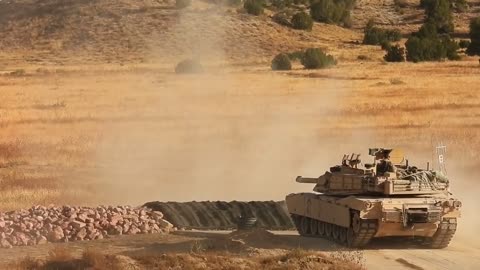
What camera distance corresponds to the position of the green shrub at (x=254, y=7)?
8689 cm

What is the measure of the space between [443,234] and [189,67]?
4251 cm

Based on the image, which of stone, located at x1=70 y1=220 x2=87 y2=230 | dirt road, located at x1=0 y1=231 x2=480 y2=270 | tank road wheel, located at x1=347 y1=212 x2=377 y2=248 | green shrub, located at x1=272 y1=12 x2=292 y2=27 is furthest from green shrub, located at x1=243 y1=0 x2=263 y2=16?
tank road wheel, located at x1=347 y1=212 x2=377 y2=248

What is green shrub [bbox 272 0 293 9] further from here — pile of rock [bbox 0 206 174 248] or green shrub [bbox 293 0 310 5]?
pile of rock [bbox 0 206 174 248]

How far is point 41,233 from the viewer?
24.6 meters

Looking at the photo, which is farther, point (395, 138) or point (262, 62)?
point (262, 62)

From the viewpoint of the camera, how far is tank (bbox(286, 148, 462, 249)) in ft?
78.1

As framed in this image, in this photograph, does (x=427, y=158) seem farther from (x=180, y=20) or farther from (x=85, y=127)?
(x=180, y=20)

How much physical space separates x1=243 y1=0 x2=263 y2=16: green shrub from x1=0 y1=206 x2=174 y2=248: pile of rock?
61.4 m

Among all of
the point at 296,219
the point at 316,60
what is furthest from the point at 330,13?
the point at 296,219

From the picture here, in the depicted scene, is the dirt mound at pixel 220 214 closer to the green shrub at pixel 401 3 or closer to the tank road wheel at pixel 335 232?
the tank road wheel at pixel 335 232

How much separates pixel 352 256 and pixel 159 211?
5.89 metres

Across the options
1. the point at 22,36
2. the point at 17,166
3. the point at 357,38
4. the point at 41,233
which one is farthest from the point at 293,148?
the point at 357,38

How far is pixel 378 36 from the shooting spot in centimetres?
10200

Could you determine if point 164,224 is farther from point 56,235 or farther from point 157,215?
point 56,235
